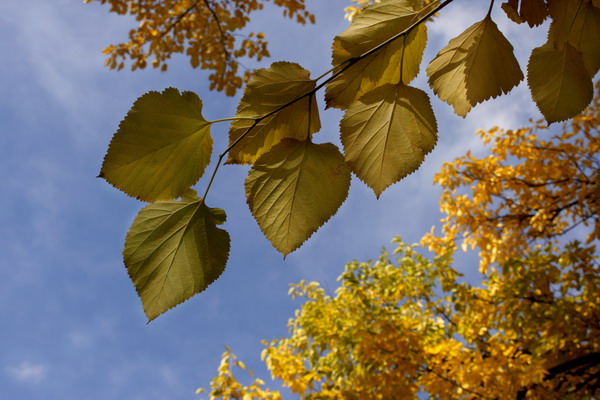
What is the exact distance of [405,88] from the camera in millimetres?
394

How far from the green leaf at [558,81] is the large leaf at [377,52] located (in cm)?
11

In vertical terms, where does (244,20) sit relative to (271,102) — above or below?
above

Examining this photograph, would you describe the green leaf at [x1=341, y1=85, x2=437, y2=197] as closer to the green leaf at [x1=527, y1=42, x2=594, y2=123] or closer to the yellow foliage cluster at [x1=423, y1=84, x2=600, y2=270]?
the green leaf at [x1=527, y1=42, x2=594, y2=123]

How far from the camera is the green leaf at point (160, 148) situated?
38 cm

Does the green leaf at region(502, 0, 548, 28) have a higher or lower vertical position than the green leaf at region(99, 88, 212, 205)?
lower

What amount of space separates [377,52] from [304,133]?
97mm

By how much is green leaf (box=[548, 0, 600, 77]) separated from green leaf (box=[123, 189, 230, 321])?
1.13 feet

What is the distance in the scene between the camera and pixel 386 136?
389mm

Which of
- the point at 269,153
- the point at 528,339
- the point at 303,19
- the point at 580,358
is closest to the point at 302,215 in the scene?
the point at 269,153

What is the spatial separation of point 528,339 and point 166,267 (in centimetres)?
A: 466

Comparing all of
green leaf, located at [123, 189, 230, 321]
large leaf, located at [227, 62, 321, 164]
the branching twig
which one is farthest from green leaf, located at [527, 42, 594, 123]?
green leaf, located at [123, 189, 230, 321]

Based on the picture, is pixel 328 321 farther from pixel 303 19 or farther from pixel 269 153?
pixel 269 153

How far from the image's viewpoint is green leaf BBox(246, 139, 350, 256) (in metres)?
0.38

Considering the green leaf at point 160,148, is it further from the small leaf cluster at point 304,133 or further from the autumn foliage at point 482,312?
the autumn foliage at point 482,312
